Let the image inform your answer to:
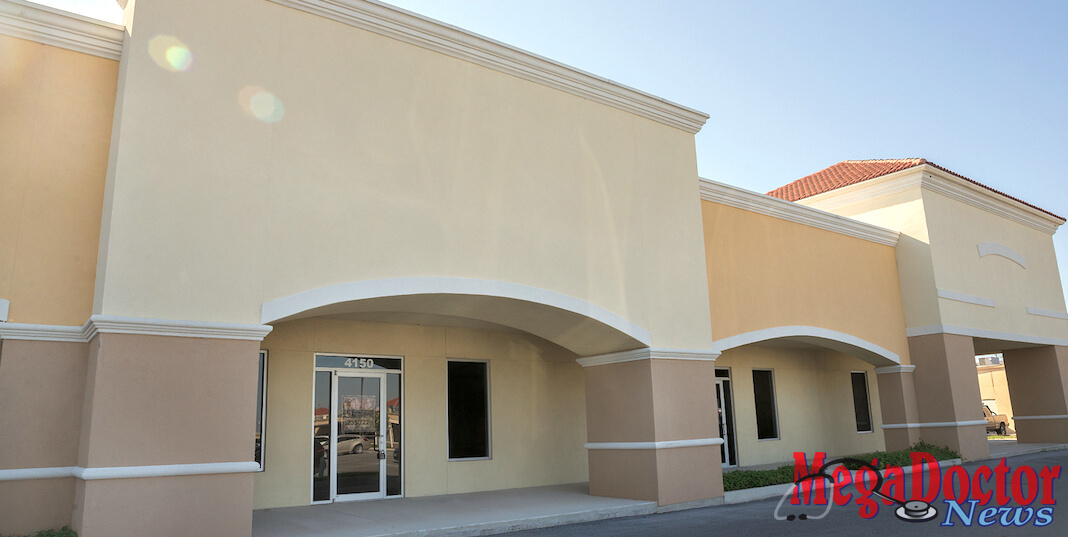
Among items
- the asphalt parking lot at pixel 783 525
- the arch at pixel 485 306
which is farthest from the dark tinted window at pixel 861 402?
the arch at pixel 485 306

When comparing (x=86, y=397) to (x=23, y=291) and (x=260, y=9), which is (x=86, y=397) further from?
(x=260, y=9)

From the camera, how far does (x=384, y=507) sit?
1234 cm

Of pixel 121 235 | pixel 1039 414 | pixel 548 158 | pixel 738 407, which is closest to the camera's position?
pixel 121 235

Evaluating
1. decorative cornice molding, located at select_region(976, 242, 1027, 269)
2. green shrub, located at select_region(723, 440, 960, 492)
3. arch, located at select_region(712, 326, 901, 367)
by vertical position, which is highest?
decorative cornice molding, located at select_region(976, 242, 1027, 269)

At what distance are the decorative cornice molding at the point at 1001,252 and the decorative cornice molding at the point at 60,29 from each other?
71.9 feet

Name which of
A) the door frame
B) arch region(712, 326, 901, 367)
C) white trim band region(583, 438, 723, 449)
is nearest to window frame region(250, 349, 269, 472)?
the door frame

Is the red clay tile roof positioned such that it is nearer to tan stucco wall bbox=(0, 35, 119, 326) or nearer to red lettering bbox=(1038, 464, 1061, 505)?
red lettering bbox=(1038, 464, 1061, 505)

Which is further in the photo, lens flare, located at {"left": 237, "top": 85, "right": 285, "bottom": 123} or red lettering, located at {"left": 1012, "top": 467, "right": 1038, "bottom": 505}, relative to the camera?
red lettering, located at {"left": 1012, "top": 467, "right": 1038, "bottom": 505}

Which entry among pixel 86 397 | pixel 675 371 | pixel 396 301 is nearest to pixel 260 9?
pixel 396 301

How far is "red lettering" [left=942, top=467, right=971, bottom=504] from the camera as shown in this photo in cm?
1348

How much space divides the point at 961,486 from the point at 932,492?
1.51 m

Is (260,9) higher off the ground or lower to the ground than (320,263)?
higher

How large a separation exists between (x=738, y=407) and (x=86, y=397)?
15551 millimetres

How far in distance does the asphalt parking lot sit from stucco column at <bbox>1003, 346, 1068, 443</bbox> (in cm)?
1328
